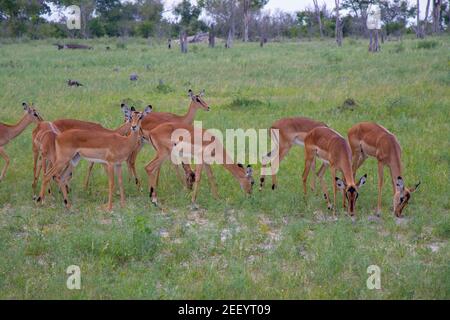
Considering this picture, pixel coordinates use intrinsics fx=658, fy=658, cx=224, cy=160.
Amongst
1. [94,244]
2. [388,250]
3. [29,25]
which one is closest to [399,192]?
[388,250]

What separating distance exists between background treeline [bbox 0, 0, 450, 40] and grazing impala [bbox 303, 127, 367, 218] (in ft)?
99.6

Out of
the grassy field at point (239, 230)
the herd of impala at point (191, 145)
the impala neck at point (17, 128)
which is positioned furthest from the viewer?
the impala neck at point (17, 128)

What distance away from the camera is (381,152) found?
6824 mm

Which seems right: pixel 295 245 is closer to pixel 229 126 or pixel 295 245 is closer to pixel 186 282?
pixel 186 282

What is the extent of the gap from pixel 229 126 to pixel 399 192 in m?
3.94

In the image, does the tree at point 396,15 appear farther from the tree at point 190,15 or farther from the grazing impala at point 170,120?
the grazing impala at point 170,120

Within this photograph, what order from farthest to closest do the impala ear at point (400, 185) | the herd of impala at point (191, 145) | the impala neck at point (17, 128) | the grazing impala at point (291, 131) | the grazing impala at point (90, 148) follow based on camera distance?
1. the impala neck at point (17, 128)
2. the grazing impala at point (291, 131)
3. the grazing impala at point (90, 148)
4. the herd of impala at point (191, 145)
5. the impala ear at point (400, 185)

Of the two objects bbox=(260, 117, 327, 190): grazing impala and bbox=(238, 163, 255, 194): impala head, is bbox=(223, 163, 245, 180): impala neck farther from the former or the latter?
bbox=(260, 117, 327, 190): grazing impala

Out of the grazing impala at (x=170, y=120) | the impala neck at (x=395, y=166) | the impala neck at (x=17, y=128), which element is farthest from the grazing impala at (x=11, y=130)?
the impala neck at (x=395, y=166)

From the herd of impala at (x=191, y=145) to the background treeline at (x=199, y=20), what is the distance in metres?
29.8

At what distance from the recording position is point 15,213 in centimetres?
650

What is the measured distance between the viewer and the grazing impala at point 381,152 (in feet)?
20.6

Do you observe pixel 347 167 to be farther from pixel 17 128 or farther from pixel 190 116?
pixel 17 128

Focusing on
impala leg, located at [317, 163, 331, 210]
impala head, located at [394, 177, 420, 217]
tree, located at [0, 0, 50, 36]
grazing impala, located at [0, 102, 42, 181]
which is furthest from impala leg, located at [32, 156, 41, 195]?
tree, located at [0, 0, 50, 36]
